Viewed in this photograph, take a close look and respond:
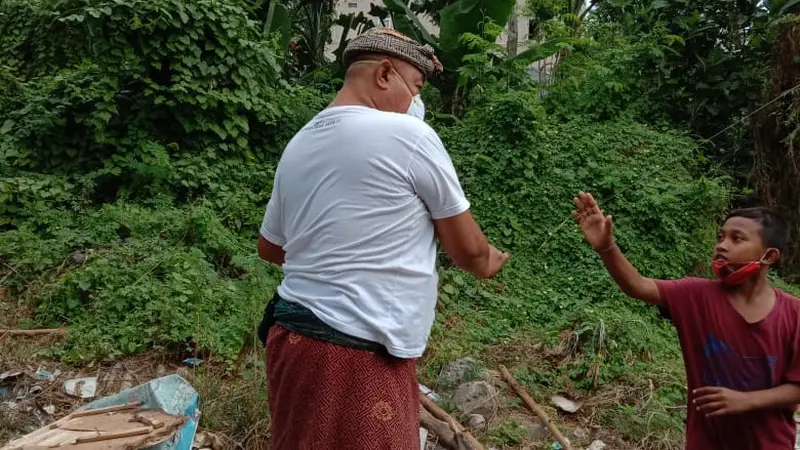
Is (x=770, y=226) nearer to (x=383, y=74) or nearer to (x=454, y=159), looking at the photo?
(x=383, y=74)

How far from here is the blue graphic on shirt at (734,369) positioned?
2102 mm

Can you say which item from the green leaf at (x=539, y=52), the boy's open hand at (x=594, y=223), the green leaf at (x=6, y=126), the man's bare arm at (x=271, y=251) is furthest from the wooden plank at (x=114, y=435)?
the green leaf at (x=539, y=52)

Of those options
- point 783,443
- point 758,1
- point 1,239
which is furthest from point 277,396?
point 758,1

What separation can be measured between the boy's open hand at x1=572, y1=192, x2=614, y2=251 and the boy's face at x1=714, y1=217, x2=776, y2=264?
386 millimetres

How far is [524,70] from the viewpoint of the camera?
8.48m

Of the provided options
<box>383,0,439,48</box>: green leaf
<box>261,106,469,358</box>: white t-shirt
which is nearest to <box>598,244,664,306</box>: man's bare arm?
<box>261,106,469,358</box>: white t-shirt

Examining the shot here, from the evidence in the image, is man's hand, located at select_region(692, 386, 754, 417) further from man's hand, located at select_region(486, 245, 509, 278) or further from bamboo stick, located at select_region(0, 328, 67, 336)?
bamboo stick, located at select_region(0, 328, 67, 336)

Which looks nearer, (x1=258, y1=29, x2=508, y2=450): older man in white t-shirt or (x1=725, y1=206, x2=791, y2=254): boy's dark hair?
(x1=258, y1=29, x2=508, y2=450): older man in white t-shirt

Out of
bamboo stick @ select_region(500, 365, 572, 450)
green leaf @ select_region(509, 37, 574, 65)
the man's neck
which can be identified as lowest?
bamboo stick @ select_region(500, 365, 572, 450)

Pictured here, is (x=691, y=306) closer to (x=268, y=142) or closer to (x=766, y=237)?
(x=766, y=237)

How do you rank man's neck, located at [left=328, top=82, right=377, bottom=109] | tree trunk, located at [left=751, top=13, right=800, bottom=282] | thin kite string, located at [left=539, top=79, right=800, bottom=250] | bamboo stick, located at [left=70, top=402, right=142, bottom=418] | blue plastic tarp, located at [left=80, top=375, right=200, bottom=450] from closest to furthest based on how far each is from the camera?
man's neck, located at [left=328, top=82, right=377, bottom=109]
bamboo stick, located at [left=70, top=402, right=142, bottom=418]
blue plastic tarp, located at [left=80, top=375, right=200, bottom=450]
thin kite string, located at [left=539, top=79, right=800, bottom=250]
tree trunk, located at [left=751, top=13, right=800, bottom=282]

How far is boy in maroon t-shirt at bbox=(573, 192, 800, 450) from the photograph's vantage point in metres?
2.08

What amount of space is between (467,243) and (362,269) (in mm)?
289

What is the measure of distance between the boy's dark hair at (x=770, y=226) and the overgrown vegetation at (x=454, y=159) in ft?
6.66
